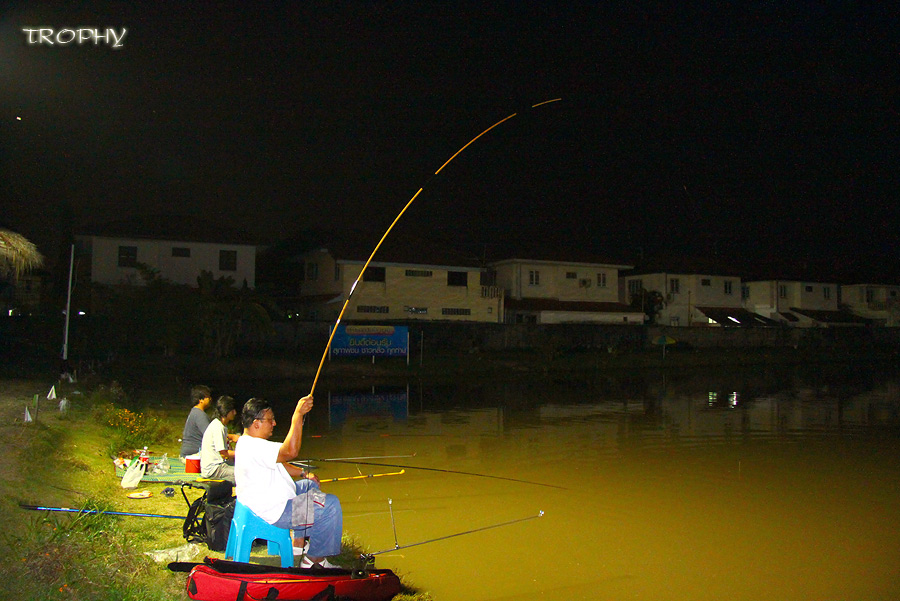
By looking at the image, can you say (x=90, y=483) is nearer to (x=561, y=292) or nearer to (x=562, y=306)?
(x=562, y=306)

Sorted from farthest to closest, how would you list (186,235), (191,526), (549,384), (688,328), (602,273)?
(602,273)
(688,328)
(186,235)
(549,384)
(191,526)

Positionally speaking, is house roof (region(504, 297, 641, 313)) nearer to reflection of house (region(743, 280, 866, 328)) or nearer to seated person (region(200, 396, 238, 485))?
reflection of house (region(743, 280, 866, 328))

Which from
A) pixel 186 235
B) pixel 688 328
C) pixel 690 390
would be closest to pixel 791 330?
pixel 688 328

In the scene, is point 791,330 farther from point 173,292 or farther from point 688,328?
point 173,292

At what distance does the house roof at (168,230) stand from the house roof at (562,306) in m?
15.8

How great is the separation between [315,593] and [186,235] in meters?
31.4

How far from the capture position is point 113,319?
26156 mm

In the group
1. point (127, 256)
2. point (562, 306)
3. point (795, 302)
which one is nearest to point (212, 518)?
point (127, 256)

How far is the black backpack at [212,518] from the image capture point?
5500 mm

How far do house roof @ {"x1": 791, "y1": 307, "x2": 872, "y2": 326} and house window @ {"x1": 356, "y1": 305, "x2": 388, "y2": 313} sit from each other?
35.3 meters

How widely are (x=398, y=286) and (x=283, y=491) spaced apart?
3188cm

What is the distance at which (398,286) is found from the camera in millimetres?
36781

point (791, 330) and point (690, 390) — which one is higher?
point (791, 330)

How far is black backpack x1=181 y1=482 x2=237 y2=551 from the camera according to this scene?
550 cm
